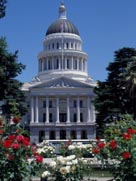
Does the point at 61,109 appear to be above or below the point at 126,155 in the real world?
above

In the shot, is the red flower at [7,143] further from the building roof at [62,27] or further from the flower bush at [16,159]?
the building roof at [62,27]

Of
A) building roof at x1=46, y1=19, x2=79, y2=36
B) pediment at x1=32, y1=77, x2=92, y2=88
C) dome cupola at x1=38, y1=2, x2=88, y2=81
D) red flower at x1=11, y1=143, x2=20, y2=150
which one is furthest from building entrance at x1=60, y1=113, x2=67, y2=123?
red flower at x1=11, y1=143, x2=20, y2=150

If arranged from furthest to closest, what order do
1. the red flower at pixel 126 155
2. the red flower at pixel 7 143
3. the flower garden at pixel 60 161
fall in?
the red flower at pixel 7 143 < the flower garden at pixel 60 161 < the red flower at pixel 126 155

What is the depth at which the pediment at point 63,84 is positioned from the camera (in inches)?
3380

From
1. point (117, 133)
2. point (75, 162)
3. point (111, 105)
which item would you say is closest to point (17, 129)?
point (75, 162)

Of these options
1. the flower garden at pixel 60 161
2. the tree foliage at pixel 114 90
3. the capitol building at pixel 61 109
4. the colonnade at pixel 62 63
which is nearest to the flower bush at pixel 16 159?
the flower garden at pixel 60 161

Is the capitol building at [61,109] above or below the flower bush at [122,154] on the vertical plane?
above

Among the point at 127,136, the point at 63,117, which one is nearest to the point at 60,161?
the point at 127,136

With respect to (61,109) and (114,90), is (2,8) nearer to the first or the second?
(114,90)

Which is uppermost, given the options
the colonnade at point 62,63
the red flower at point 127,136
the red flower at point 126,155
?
the colonnade at point 62,63

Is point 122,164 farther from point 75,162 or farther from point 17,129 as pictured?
point 17,129

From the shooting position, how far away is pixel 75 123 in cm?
8494

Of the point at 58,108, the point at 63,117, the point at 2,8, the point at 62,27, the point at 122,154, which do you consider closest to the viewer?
the point at 122,154

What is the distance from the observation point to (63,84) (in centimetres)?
8675
